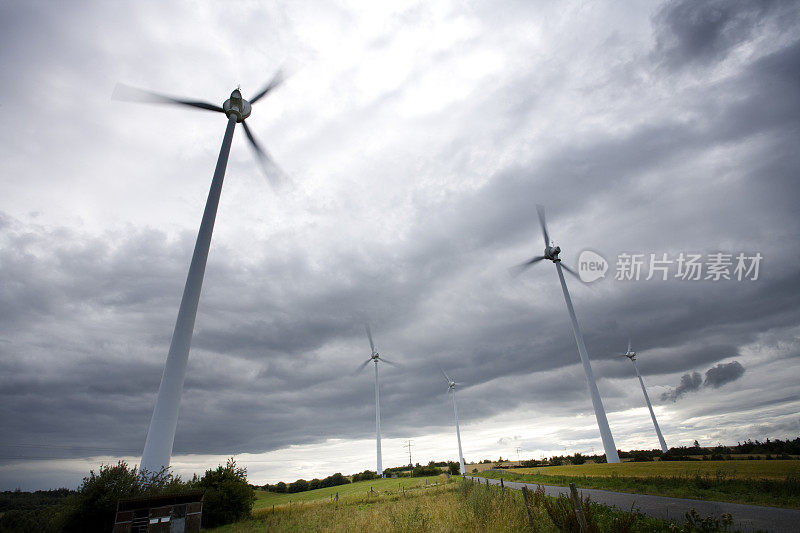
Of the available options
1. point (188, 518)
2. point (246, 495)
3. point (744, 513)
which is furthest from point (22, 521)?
point (744, 513)

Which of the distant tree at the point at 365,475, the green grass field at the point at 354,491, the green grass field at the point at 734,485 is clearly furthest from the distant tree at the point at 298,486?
the green grass field at the point at 734,485

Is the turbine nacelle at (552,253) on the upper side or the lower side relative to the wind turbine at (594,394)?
upper

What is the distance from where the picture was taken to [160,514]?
25797 millimetres

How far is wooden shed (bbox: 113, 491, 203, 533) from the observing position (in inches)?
977

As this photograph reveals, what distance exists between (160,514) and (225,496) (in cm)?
1455

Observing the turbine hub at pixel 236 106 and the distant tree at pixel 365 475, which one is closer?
the turbine hub at pixel 236 106

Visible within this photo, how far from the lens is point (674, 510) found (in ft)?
71.4

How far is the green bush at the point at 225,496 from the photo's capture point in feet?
124

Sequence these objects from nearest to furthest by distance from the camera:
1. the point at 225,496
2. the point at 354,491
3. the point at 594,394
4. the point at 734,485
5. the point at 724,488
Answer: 1. the point at 724,488
2. the point at 734,485
3. the point at 225,496
4. the point at 594,394
5. the point at 354,491

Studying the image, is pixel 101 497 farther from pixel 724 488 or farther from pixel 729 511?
pixel 724 488

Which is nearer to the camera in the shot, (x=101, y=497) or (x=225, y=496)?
(x=101, y=497)

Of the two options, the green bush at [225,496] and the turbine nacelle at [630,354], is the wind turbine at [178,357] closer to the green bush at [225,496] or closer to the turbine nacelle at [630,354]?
the green bush at [225,496]

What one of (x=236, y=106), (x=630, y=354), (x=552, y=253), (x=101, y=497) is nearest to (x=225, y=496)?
(x=101, y=497)

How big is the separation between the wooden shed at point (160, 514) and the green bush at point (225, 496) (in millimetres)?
11260
